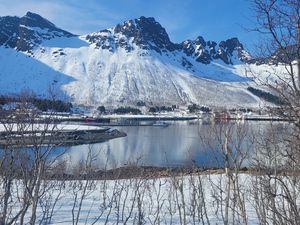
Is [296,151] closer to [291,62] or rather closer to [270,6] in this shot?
[291,62]

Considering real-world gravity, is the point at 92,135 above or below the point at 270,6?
below

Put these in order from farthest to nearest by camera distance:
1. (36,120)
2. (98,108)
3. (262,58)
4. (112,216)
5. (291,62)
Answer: (98,108), (112,216), (36,120), (262,58), (291,62)

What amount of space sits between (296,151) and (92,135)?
5627 cm

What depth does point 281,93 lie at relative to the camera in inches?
178

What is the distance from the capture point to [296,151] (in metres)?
4.59

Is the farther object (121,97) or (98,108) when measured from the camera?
(121,97)

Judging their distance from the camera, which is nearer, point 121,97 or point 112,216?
point 112,216

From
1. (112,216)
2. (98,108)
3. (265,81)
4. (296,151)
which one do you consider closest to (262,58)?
(265,81)

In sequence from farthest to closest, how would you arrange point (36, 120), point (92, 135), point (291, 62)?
point (92, 135) < point (36, 120) < point (291, 62)

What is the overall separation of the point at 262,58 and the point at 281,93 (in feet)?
1.90

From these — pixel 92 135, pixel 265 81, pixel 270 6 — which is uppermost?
pixel 270 6

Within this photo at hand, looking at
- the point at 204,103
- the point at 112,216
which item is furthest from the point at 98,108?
the point at 112,216

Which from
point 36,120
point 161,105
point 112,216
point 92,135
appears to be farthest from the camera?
point 161,105

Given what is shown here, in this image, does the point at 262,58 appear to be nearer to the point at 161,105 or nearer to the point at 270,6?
the point at 270,6
